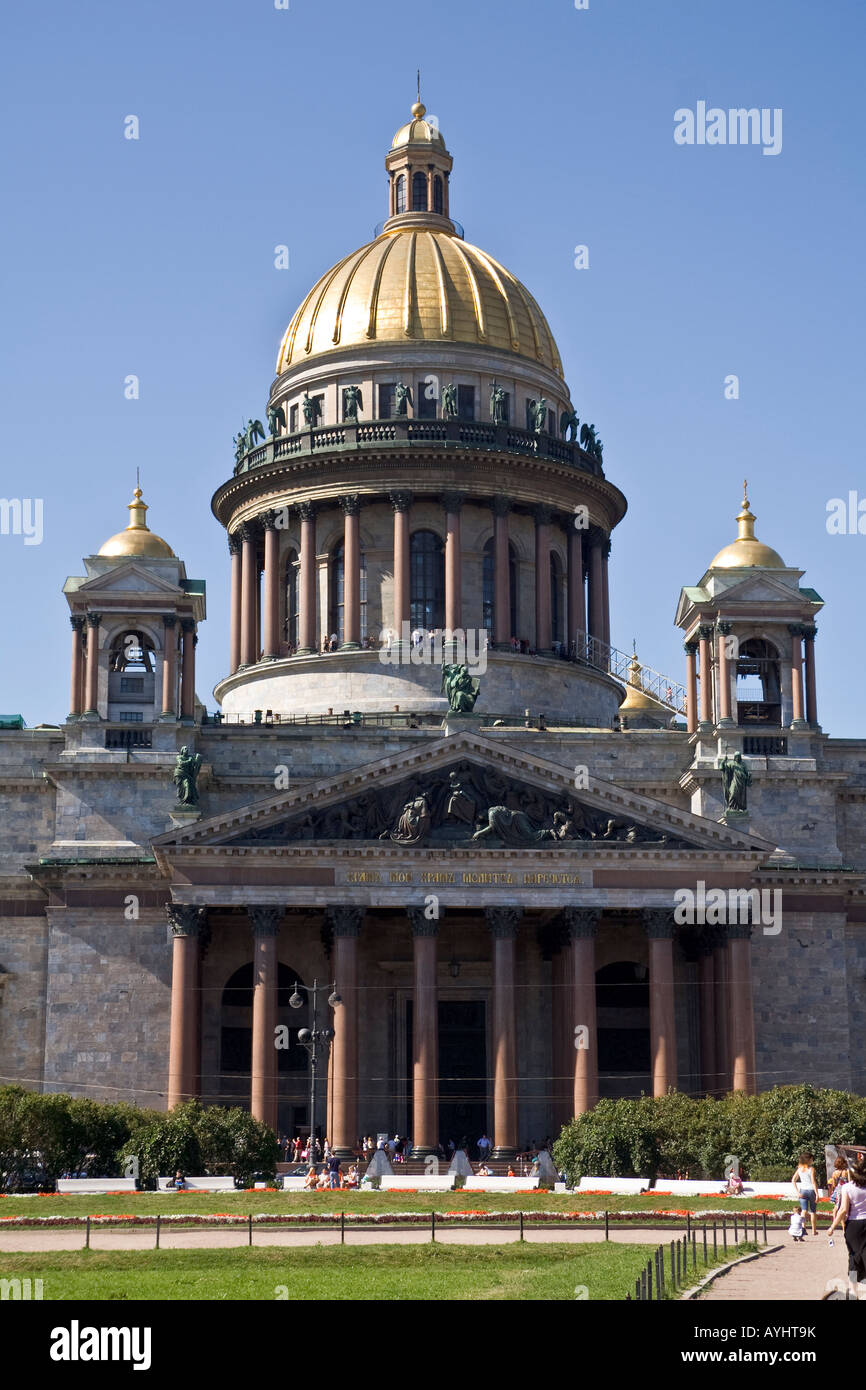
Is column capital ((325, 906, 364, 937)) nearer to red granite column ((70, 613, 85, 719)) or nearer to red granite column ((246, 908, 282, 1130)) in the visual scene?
red granite column ((246, 908, 282, 1130))

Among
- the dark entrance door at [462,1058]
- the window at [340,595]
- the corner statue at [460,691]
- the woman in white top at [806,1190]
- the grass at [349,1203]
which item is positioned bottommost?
the grass at [349,1203]

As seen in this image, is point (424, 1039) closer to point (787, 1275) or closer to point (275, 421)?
point (787, 1275)

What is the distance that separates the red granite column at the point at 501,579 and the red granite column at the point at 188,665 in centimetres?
1448

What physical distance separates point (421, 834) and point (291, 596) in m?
23.5

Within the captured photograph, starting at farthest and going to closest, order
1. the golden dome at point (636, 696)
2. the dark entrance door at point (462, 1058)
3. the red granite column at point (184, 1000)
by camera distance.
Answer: the golden dome at point (636, 696), the dark entrance door at point (462, 1058), the red granite column at point (184, 1000)

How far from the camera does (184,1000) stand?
6625 cm

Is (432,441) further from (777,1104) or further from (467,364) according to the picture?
(777,1104)

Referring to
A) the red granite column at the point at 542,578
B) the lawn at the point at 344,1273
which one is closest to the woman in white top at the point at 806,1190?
the lawn at the point at 344,1273

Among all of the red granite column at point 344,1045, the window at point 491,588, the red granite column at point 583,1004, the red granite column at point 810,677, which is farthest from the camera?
the window at point 491,588

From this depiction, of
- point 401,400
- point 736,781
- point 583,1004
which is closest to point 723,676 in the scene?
point 736,781

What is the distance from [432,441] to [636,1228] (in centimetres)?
4764

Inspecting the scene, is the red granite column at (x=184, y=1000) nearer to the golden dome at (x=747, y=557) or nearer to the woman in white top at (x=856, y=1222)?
the golden dome at (x=747, y=557)

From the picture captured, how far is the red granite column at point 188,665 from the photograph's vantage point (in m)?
74.6
